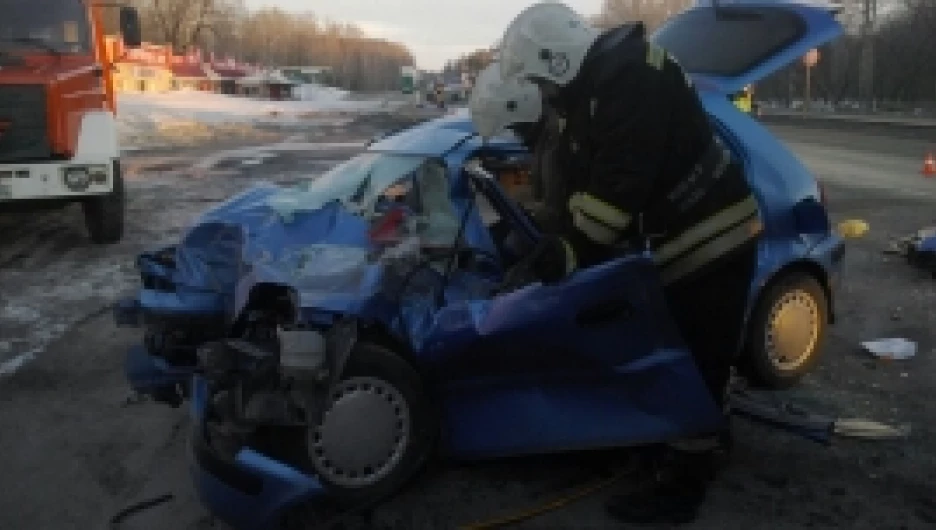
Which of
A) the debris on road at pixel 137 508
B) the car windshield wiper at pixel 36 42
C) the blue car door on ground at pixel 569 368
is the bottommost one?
the debris on road at pixel 137 508

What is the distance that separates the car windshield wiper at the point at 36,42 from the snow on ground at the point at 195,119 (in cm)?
1350

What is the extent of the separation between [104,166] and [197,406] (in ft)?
17.9

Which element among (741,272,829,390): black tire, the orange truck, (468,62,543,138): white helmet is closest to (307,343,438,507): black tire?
(468,62,543,138): white helmet

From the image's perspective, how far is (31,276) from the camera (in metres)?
7.02

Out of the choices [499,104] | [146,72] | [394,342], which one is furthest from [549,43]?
[146,72]

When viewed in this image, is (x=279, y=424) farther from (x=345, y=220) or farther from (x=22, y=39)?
(x=22, y=39)

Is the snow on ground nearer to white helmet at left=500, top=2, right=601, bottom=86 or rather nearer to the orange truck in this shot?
the orange truck

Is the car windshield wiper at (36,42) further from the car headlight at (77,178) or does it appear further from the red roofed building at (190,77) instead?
the red roofed building at (190,77)

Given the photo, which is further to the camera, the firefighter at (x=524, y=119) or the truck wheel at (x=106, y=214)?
the truck wheel at (x=106, y=214)

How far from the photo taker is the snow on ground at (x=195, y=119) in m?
24.5

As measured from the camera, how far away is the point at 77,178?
7816mm

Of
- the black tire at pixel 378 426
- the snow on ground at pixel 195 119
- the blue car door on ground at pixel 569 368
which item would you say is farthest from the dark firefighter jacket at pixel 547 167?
the snow on ground at pixel 195 119

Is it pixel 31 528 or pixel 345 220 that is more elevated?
pixel 345 220

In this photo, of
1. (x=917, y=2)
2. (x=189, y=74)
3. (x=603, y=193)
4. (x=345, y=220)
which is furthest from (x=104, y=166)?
(x=917, y=2)
